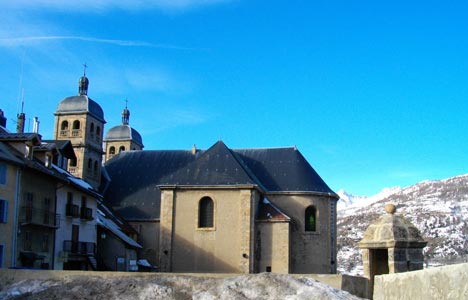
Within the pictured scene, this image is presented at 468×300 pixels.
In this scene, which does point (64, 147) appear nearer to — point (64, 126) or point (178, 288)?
point (64, 126)

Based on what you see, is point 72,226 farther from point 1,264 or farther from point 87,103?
point 87,103

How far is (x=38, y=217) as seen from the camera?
3131 cm

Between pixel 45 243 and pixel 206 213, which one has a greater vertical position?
pixel 206 213

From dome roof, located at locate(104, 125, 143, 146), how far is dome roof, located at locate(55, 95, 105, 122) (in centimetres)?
1090

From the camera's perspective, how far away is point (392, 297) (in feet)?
12.9

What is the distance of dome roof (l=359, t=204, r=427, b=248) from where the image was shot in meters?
13.0

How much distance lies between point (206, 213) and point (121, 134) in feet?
94.4

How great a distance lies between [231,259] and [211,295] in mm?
25187

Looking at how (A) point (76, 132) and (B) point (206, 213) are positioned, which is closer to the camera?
(B) point (206, 213)

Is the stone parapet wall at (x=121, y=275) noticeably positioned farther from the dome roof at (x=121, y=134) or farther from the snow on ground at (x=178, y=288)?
the dome roof at (x=121, y=134)

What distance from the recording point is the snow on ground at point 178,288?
16.1 metres

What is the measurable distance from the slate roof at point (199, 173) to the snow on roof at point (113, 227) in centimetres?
415

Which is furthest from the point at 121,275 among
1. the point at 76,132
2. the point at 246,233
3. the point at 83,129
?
the point at 76,132

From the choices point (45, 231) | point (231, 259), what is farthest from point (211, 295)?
point (231, 259)
